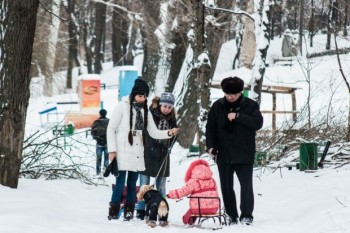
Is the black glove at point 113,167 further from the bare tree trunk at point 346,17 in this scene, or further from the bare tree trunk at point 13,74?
the bare tree trunk at point 346,17

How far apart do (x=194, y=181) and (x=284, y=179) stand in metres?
3.47

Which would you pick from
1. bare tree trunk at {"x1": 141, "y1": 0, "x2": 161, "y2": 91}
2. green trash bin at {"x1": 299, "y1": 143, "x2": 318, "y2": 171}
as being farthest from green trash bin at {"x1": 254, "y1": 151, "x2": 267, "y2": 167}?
bare tree trunk at {"x1": 141, "y1": 0, "x2": 161, "y2": 91}

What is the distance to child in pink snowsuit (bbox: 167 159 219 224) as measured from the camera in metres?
7.50

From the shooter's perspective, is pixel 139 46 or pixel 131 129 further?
pixel 139 46

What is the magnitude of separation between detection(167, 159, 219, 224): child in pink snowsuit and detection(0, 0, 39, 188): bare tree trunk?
2211mm

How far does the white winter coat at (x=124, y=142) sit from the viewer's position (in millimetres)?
7883

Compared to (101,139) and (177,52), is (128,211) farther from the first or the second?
(177,52)

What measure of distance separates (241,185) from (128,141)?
1.33 m

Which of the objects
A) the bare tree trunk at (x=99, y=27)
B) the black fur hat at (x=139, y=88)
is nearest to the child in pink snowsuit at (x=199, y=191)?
the black fur hat at (x=139, y=88)

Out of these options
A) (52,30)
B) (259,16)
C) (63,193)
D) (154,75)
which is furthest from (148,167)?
(52,30)

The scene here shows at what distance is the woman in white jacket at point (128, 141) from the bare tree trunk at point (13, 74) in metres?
1.35

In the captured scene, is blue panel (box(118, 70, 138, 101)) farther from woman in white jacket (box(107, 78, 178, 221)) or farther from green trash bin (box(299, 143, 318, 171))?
woman in white jacket (box(107, 78, 178, 221))

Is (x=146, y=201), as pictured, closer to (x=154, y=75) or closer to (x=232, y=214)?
(x=232, y=214)

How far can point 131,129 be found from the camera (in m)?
7.95
